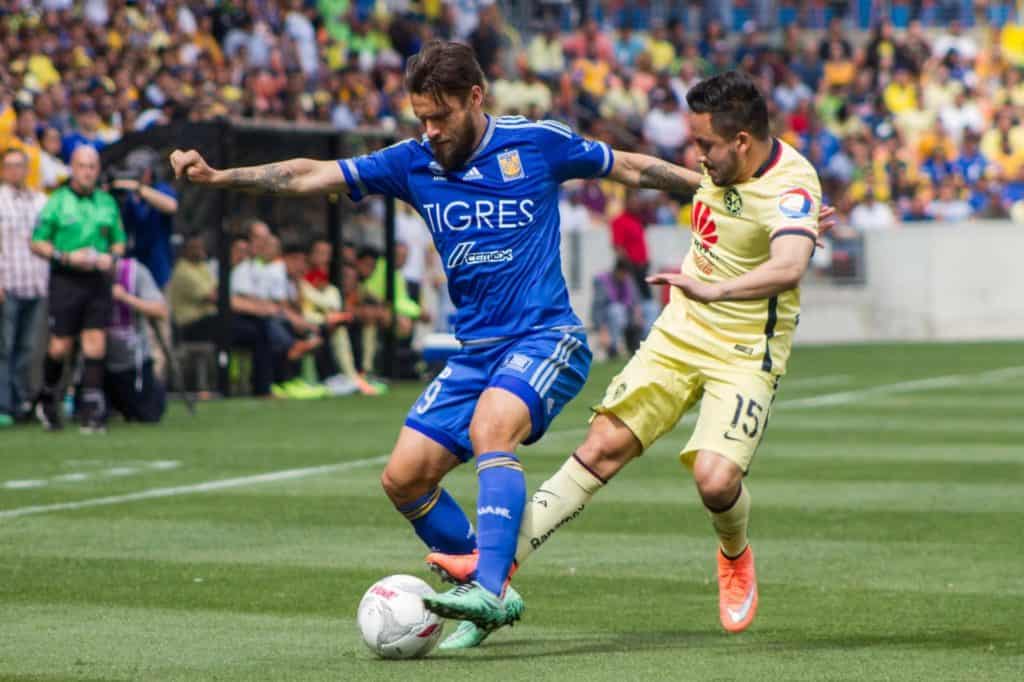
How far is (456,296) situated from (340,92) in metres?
19.9

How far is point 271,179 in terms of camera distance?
7449mm

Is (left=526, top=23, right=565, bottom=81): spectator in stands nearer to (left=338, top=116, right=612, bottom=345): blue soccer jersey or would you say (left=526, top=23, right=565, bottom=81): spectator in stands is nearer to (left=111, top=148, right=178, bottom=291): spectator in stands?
(left=111, top=148, right=178, bottom=291): spectator in stands

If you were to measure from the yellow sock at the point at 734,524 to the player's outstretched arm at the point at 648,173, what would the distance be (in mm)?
1139

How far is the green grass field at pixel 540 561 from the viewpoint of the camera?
6777mm

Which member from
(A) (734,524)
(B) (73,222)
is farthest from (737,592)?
(B) (73,222)

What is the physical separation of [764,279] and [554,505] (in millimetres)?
1159

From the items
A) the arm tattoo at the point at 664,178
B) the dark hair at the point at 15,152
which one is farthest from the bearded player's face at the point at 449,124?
the dark hair at the point at 15,152

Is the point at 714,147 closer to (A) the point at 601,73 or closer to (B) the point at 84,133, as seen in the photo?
(B) the point at 84,133

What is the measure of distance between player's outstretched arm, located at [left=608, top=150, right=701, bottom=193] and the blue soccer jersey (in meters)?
0.25

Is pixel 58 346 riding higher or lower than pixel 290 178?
lower

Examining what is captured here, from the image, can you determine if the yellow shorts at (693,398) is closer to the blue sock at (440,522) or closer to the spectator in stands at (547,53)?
the blue sock at (440,522)

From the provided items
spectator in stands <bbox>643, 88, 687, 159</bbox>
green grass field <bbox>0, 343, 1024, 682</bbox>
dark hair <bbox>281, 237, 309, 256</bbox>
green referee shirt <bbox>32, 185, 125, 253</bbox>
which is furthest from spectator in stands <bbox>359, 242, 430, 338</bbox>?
spectator in stands <bbox>643, 88, 687, 159</bbox>

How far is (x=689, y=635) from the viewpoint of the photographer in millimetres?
7309

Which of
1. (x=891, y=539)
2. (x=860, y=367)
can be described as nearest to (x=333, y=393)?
(x=860, y=367)
